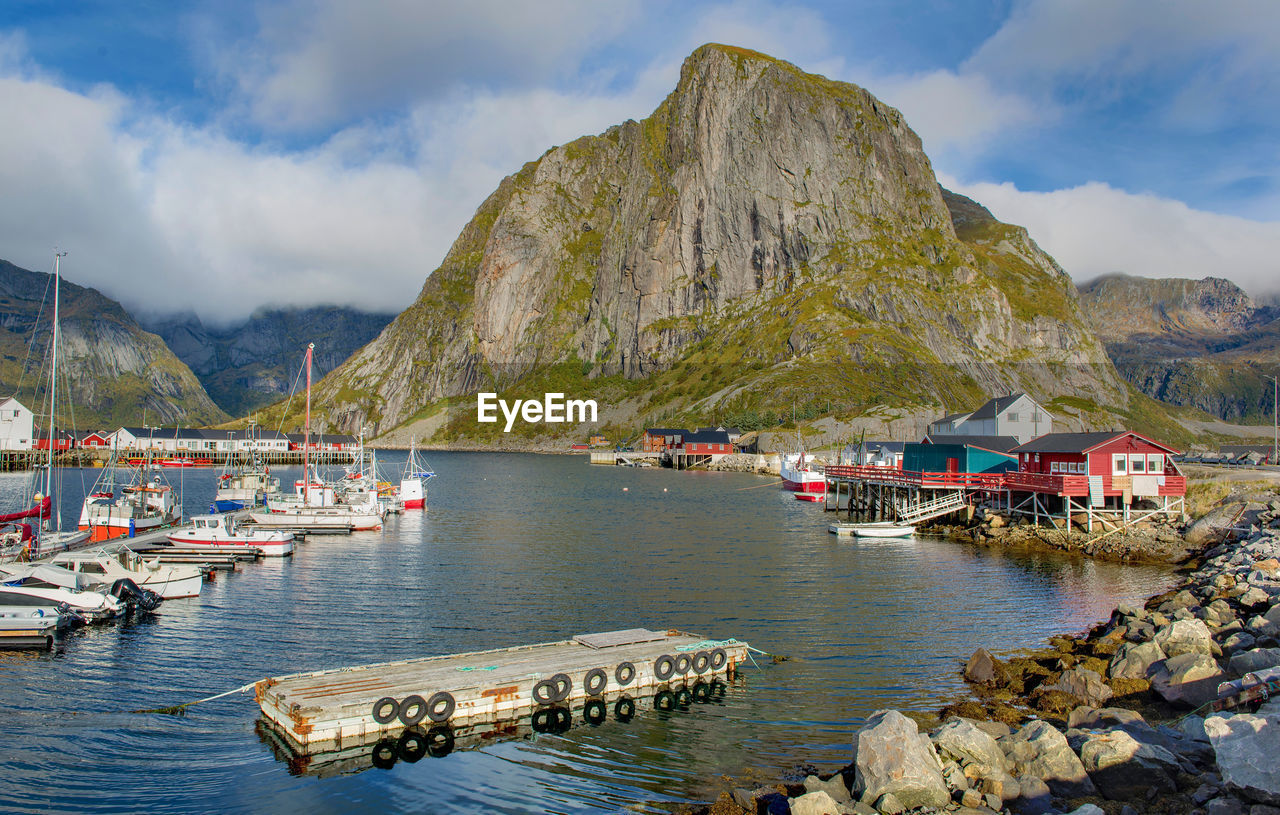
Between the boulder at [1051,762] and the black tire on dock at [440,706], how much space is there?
1562 centimetres

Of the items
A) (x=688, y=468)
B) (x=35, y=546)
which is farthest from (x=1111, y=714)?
(x=688, y=468)

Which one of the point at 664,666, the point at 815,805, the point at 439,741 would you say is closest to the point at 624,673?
the point at 664,666

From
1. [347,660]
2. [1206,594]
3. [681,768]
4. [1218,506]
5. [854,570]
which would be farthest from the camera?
[1218,506]

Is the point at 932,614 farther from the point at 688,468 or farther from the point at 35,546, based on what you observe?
the point at 688,468

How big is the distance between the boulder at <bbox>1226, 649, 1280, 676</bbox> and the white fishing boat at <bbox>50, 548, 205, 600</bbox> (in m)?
46.2

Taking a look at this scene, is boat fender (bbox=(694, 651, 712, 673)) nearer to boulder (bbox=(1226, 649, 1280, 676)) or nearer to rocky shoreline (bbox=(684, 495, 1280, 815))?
rocky shoreline (bbox=(684, 495, 1280, 815))

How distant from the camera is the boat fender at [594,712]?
2555 cm

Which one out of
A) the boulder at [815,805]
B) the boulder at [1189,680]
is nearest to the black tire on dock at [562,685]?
the boulder at [815,805]

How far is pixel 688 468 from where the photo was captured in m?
191

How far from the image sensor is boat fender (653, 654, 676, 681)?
28.3 meters

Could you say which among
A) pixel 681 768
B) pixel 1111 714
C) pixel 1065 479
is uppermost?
pixel 1065 479

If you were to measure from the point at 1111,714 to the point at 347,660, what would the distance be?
2638 cm

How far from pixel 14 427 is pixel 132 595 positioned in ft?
550

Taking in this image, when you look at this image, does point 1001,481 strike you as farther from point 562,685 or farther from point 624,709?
point 562,685
